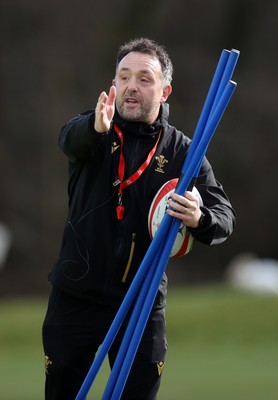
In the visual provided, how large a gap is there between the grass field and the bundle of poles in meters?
3.90

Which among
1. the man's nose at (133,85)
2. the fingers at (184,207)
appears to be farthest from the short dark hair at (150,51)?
the fingers at (184,207)

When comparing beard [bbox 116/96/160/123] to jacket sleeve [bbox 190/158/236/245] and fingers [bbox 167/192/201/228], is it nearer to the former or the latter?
jacket sleeve [bbox 190/158/236/245]

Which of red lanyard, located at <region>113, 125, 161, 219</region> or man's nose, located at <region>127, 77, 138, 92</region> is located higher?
man's nose, located at <region>127, 77, 138, 92</region>

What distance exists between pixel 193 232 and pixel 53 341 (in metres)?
0.86

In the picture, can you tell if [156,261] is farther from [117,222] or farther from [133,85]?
[133,85]

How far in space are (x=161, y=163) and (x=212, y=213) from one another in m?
0.36

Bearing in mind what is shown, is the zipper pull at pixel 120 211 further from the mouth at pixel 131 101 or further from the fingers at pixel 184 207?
the mouth at pixel 131 101

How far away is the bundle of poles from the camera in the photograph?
14.9 feet

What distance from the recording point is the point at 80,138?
4715mm

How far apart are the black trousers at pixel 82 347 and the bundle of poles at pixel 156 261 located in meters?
0.24

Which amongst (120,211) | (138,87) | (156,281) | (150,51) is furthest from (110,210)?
(150,51)

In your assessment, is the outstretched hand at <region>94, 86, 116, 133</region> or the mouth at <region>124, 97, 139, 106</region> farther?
the mouth at <region>124, 97, 139, 106</region>

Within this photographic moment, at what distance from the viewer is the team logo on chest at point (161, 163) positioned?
16.1 ft

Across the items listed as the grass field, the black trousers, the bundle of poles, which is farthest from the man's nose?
the grass field
